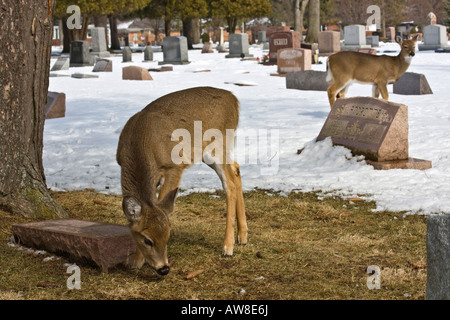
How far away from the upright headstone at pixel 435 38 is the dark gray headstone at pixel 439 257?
33.9 metres

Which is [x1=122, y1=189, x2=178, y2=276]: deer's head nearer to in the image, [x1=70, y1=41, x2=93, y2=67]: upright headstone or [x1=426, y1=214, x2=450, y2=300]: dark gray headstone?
[x1=426, y1=214, x2=450, y2=300]: dark gray headstone

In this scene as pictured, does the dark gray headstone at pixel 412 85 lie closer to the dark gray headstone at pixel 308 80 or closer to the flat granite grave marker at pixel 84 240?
the dark gray headstone at pixel 308 80

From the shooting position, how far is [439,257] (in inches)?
132

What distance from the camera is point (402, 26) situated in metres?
71.1

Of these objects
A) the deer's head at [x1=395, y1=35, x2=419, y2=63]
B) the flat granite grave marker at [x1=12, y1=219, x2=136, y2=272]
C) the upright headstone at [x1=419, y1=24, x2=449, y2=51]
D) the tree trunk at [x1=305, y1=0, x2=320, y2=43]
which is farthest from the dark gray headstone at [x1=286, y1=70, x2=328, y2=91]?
the tree trunk at [x1=305, y1=0, x2=320, y2=43]

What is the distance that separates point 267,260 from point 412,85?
42.3ft

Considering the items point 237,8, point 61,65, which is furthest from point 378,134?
point 237,8

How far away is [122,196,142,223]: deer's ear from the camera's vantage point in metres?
4.32

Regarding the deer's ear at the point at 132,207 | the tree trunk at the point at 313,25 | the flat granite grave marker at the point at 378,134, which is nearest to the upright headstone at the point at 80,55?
the tree trunk at the point at 313,25

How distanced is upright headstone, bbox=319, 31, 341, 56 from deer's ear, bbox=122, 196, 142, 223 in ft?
99.2

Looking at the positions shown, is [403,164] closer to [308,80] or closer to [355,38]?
[308,80]

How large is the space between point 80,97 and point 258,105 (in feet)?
17.5

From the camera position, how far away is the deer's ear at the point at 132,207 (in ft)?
14.2
